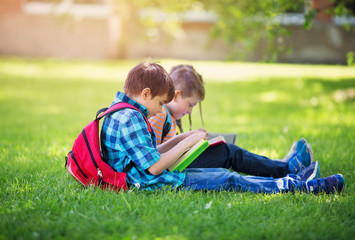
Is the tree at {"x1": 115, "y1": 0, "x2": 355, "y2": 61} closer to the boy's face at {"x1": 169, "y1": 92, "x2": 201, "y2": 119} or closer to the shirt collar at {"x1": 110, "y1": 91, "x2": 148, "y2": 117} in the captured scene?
the boy's face at {"x1": 169, "y1": 92, "x2": 201, "y2": 119}

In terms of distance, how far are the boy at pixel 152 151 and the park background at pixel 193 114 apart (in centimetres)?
11

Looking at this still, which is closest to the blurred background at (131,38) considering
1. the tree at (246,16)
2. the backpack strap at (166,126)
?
the tree at (246,16)

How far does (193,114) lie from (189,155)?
4.59 m

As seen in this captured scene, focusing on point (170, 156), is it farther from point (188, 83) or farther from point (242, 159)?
point (188, 83)

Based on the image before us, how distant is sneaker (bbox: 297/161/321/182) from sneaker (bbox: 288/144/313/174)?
192 mm

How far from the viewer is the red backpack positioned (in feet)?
9.11

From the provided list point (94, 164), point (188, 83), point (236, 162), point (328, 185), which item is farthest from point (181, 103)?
point (328, 185)

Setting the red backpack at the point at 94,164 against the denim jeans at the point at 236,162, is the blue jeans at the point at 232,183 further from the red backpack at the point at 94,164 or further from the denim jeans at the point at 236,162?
the red backpack at the point at 94,164

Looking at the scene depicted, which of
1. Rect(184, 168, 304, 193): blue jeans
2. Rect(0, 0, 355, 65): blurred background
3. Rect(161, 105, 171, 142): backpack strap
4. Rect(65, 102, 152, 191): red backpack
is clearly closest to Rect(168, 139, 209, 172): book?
Rect(184, 168, 304, 193): blue jeans

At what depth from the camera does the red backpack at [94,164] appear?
9.11 feet

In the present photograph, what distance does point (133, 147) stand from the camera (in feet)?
8.92

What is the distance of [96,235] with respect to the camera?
2193 millimetres

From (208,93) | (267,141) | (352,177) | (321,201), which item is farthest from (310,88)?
(321,201)

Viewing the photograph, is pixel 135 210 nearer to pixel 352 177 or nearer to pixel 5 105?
pixel 352 177
